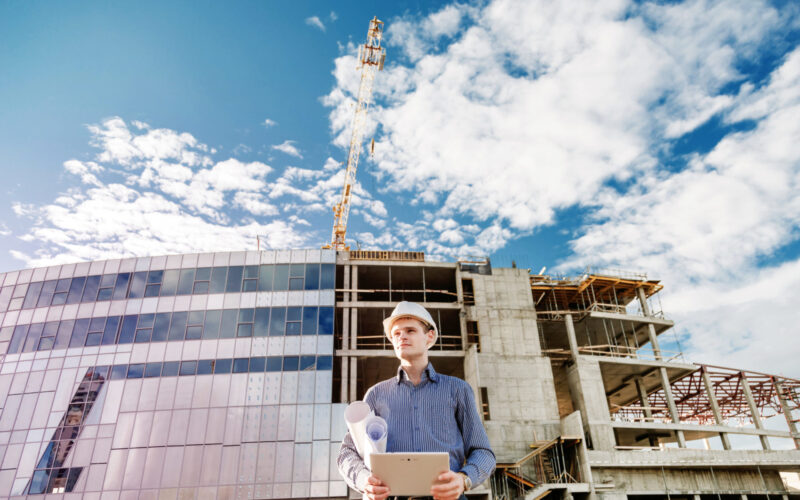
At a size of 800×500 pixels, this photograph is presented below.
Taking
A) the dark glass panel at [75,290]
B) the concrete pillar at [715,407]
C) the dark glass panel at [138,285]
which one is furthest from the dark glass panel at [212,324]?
the concrete pillar at [715,407]

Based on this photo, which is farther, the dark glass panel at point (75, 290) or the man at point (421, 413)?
the dark glass panel at point (75, 290)

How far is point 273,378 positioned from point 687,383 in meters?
37.2

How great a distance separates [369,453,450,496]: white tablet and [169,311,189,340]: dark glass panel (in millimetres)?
33472

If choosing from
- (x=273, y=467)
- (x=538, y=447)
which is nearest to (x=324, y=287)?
(x=273, y=467)

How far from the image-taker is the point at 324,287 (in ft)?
116

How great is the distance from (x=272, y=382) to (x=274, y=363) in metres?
1.30

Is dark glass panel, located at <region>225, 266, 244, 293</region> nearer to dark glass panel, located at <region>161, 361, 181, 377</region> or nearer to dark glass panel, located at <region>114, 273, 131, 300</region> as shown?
dark glass panel, located at <region>161, 361, 181, 377</region>

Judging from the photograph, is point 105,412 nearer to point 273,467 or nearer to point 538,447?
point 273,467

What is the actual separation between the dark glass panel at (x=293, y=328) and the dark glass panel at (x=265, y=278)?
3164 millimetres

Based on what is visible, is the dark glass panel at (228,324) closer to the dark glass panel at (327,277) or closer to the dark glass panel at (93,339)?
the dark glass panel at (327,277)

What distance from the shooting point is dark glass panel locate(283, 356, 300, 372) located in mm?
32000

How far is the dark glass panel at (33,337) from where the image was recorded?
113ft

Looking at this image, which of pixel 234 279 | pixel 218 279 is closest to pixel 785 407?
pixel 234 279

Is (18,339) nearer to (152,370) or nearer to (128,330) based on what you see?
(128,330)
